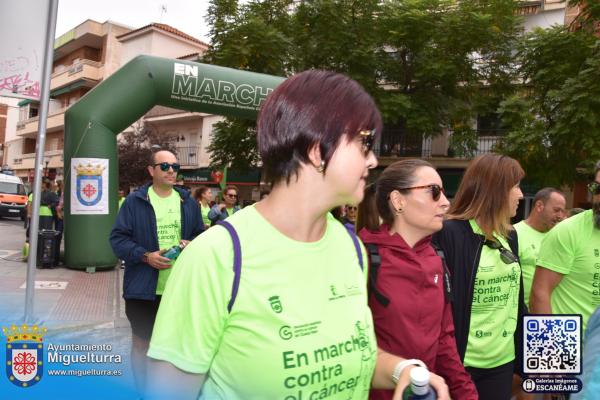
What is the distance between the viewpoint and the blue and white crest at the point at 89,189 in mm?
9086

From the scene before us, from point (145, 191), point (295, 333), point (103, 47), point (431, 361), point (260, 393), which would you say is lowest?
point (431, 361)

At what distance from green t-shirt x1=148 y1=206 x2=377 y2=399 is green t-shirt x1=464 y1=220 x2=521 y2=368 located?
5.18ft

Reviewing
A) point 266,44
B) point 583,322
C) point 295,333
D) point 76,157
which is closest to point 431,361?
point 295,333

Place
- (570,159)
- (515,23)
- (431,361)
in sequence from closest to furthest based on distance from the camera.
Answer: (431,361)
(570,159)
(515,23)

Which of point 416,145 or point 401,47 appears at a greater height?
point 401,47

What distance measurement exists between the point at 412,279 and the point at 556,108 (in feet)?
45.1

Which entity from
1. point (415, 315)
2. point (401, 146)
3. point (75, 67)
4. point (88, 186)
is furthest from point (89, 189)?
point (75, 67)

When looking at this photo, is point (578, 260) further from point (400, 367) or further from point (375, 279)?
point (400, 367)

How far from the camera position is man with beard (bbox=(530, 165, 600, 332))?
330 cm

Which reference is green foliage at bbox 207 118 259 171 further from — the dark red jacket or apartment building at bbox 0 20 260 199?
the dark red jacket

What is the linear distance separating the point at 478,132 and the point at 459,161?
5.38 ft

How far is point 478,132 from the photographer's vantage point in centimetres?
2070

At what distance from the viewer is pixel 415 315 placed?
224 cm

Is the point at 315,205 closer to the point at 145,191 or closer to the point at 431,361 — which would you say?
the point at 431,361
